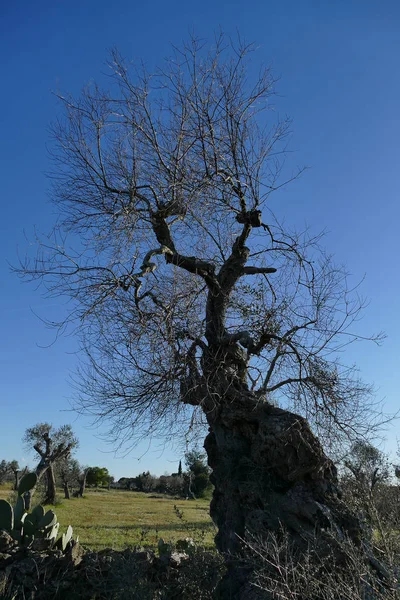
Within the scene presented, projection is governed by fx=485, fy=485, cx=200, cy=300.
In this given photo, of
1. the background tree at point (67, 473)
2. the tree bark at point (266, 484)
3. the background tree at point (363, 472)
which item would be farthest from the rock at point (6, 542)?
the background tree at point (67, 473)

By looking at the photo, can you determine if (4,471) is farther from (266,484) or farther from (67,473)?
(266,484)

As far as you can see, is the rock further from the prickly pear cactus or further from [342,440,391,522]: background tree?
[342,440,391,522]: background tree

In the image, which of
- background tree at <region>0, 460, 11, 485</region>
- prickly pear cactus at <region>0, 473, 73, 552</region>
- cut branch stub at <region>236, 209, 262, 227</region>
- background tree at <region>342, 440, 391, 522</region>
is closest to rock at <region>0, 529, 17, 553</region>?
prickly pear cactus at <region>0, 473, 73, 552</region>

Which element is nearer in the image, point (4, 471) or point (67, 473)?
point (67, 473)

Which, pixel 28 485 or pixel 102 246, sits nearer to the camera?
pixel 102 246

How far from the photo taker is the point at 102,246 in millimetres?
8180

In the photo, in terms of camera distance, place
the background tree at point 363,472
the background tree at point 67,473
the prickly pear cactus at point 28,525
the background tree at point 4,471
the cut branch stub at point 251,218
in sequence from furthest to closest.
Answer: the background tree at point 4,471, the background tree at point 67,473, the cut branch stub at point 251,218, the prickly pear cactus at point 28,525, the background tree at point 363,472

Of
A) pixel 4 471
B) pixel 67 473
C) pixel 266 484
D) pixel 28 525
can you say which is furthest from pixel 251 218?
pixel 4 471

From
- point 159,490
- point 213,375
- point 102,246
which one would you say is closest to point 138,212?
point 102,246

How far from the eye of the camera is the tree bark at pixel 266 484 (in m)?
6.63

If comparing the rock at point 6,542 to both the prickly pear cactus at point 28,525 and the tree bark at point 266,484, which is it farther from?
the tree bark at point 266,484

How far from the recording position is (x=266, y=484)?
7320 mm

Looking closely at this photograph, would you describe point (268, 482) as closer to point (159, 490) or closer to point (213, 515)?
point (213, 515)

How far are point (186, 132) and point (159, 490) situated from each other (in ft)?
207
